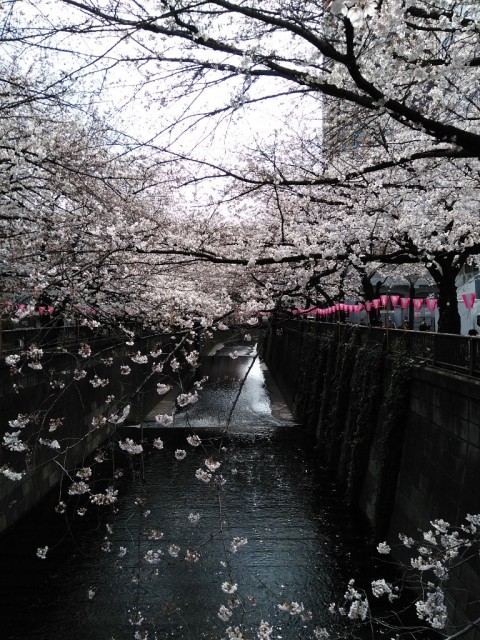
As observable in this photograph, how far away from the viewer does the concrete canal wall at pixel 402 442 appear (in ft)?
25.6

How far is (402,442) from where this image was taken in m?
11.4

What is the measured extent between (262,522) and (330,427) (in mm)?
6109

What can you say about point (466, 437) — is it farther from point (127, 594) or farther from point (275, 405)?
point (275, 405)

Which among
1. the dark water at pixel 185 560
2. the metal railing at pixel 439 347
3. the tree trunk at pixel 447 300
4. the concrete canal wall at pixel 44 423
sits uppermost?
the tree trunk at pixel 447 300

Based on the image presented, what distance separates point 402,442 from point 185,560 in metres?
5.30

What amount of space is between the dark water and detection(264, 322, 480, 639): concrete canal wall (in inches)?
43.7

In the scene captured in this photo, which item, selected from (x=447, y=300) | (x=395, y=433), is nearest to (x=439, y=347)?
(x=395, y=433)

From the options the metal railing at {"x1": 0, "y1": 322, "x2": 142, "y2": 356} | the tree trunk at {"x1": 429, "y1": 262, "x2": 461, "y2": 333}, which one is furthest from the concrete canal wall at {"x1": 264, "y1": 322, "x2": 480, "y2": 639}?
the metal railing at {"x1": 0, "y1": 322, "x2": 142, "y2": 356}

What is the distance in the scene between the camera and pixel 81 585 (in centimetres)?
956

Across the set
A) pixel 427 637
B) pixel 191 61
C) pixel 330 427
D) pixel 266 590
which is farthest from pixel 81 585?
pixel 330 427

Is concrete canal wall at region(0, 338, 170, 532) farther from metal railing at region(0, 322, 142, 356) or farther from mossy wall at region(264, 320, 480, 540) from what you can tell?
mossy wall at region(264, 320, 480, 540)

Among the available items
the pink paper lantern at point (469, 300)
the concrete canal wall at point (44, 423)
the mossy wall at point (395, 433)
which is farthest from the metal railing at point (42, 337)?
the pink paper lantern at point (469, 300)

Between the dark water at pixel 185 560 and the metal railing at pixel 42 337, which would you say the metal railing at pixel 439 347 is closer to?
the dark water at pixel 185 560

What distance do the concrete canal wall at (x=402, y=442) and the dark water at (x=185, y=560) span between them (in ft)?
3.64
